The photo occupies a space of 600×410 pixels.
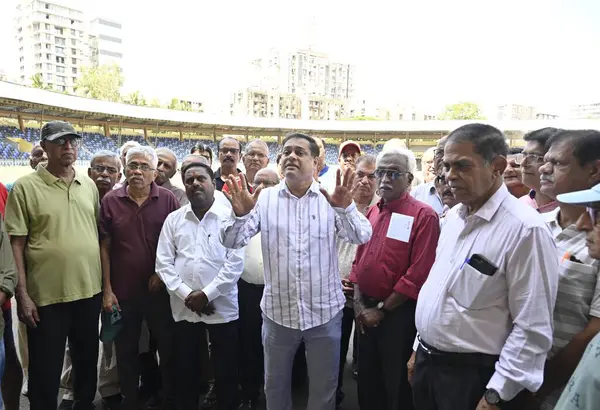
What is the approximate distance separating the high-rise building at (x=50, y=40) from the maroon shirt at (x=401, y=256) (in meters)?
86.0

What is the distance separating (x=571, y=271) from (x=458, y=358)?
0.60 meters

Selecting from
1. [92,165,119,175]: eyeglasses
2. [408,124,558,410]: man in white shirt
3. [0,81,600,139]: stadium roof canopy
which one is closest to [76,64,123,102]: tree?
[0,81,600,139]: stadium roof canopy

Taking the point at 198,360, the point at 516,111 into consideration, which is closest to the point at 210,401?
the point at 198,360

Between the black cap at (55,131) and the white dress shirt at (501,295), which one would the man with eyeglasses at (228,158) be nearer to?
the black cap at (55,131)

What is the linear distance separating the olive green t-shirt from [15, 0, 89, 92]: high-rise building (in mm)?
84564

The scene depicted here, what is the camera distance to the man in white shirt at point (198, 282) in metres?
2.69

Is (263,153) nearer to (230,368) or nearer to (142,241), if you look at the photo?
(142,241)

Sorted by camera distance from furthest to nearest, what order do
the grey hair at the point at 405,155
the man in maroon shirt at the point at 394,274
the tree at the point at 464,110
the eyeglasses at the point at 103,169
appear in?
the tree at the point at 464,110
the eyeglasses at the point at 103,169
the grey hair at the point at 405,155
the man in maroon shirt at the point at 394,274

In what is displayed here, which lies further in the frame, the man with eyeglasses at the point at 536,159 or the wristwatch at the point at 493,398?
the man with eyeglasses at the point at 536,159

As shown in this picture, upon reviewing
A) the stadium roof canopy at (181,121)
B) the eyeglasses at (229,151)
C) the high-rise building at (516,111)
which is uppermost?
the high-rise building at (516,111)

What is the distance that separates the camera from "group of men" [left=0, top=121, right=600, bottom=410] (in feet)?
5.21

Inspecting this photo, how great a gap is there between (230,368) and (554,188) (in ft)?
7.69

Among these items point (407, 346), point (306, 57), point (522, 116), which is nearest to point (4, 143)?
point (407, 346)

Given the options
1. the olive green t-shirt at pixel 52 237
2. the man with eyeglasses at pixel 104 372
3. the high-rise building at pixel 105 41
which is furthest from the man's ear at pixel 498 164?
the high-rise building at pixel 105 41
